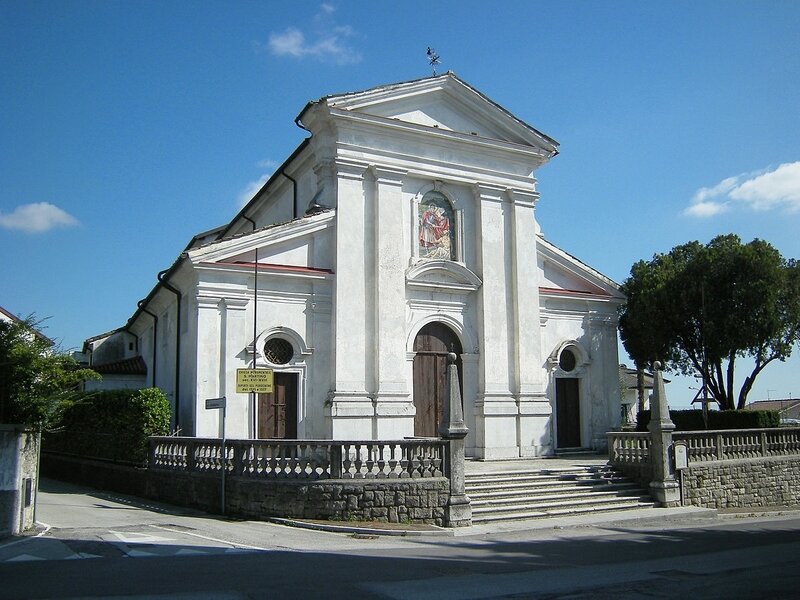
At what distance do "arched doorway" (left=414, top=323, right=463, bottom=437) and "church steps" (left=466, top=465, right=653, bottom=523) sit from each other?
152 inches

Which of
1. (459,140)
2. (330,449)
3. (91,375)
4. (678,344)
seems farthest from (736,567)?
(678,344)

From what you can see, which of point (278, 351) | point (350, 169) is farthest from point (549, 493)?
point (350, 169)

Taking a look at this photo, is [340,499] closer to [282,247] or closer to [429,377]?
[429,377]

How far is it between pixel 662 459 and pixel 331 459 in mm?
8687

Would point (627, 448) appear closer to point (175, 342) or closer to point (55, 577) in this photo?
point (175, 342)

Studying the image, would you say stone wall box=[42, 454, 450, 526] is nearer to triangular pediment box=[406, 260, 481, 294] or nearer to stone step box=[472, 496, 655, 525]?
stone step box=[472, 496, 655, 525]

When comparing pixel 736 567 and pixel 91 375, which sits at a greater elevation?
pixel 91 375

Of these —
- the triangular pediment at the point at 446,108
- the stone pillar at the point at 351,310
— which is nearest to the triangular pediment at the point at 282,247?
the stone pillar at the point at 351,310

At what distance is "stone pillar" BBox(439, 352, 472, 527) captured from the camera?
15.0 m

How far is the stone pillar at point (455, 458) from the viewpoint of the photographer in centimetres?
1502

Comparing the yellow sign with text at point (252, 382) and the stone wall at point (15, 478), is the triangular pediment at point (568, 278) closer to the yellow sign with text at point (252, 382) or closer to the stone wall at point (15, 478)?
the yellow sign with text at point (252, 382)

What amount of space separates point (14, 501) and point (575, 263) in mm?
18641

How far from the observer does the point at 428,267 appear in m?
22.4

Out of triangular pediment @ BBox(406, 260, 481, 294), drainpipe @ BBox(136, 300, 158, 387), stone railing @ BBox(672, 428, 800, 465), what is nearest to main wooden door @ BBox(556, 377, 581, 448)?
triangular pediment @ BBox(406, 260, 481, 294)
